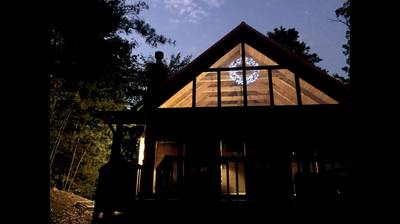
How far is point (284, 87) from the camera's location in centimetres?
960

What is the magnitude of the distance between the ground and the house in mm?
2955

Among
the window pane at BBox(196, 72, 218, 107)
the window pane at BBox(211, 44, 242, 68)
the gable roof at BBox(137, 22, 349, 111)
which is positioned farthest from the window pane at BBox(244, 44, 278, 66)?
the window pane at BBox(196, 72, 218, 107)

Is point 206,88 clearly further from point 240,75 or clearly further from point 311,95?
point 311,95

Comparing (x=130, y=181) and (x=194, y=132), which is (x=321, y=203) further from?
(x=194, y=132)

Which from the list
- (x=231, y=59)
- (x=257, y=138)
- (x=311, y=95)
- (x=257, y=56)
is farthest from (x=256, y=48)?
(x=257, y=138)

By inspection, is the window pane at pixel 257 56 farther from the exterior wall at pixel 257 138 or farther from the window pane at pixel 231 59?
the exterior wall at pixel 257 138

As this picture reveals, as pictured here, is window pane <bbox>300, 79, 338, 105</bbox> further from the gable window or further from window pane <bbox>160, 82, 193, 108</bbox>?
window pane <bbox>160, 82, 193, 108</bbox>

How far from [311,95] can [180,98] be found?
474 centimetres

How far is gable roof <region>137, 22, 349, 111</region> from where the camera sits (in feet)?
29.4

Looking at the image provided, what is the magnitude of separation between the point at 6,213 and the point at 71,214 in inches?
398

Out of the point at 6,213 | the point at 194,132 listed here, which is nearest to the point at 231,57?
→ the point at 194,132

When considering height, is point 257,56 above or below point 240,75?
above

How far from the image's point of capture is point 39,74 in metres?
1.41

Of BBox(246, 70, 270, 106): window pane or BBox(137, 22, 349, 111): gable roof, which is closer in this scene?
BBox(137, 22, 349, 111): gable roof
